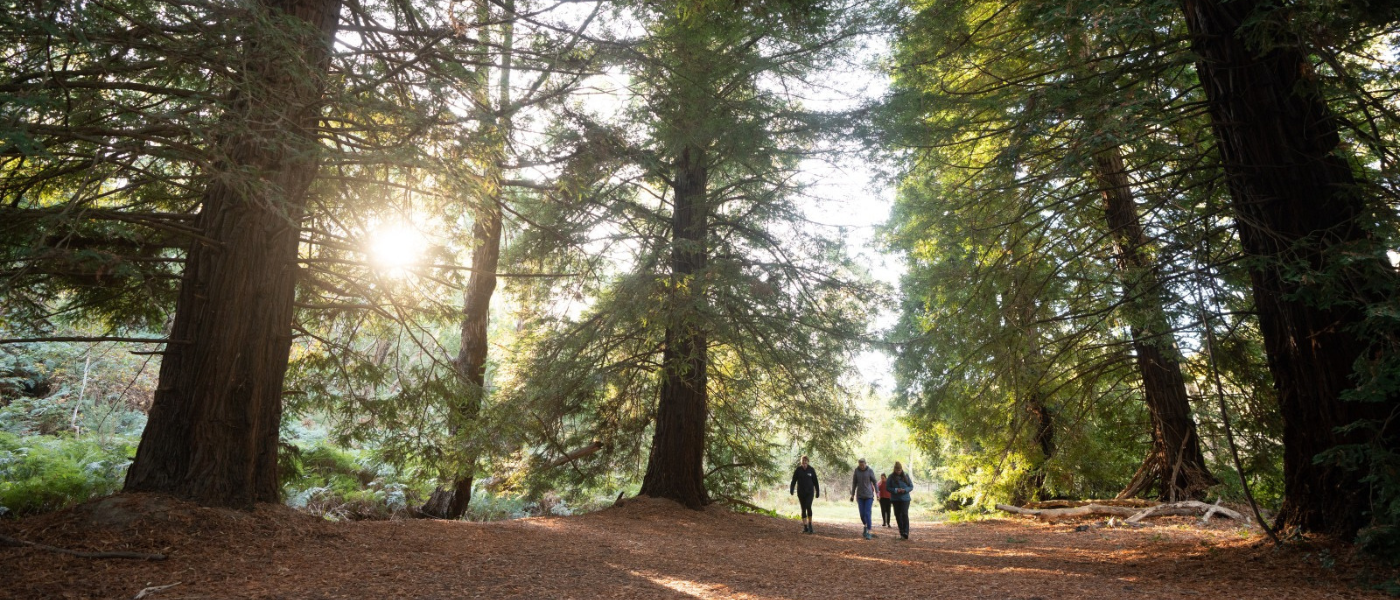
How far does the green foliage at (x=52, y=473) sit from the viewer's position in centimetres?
819

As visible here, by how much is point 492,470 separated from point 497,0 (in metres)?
6.22

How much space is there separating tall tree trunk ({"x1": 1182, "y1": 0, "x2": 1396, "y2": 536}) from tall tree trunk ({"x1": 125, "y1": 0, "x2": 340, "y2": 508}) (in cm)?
777

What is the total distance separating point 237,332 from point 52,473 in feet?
18.2

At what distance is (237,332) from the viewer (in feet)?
19.1

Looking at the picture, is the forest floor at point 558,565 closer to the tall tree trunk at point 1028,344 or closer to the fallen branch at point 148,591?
the fallen branch at point 148,591

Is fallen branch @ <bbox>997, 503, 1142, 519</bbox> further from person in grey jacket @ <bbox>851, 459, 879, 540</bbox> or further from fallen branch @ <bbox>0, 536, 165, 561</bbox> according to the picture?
fallen branch @ <bbox>0, 536, 165, 561</bbox>

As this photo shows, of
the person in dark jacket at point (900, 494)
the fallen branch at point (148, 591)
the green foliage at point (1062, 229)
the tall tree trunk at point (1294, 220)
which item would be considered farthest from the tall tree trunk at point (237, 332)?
the person in dark jacket at point (900, 494)

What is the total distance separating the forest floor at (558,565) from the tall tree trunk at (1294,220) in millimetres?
614

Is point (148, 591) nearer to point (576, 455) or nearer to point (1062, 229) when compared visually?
point (576, 455)

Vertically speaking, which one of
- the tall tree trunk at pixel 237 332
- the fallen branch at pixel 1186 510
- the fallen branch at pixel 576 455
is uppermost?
the tall tree trunk at pixel 237 332

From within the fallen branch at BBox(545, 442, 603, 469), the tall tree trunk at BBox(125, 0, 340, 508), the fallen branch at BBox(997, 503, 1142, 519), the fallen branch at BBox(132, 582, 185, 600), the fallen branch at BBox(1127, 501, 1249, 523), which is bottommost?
the fallen branch at BBox(997, 503, 1142, 519)

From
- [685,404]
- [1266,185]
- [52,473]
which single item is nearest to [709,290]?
[685,404]

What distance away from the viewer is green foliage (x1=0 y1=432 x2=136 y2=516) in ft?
26.9

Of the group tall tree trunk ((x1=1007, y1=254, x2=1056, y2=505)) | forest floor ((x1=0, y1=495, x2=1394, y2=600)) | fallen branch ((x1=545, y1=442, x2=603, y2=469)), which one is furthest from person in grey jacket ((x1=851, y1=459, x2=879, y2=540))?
fallen branch ((x1=545, y1=442, x2=603, y2=469))
